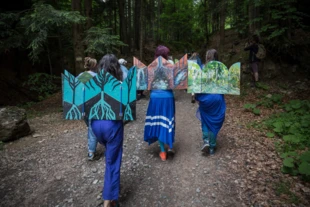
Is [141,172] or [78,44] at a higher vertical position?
[78,44]

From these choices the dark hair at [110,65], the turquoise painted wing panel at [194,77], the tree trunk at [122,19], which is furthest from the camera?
the tree trunk at [122,19]

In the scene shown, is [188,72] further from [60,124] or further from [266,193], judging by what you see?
[60,124]

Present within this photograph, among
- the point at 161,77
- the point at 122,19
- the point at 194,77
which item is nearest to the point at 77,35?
the point at 161,77

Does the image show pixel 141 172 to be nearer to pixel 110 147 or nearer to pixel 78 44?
pixel 110 147

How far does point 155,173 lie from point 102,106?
1947 millimetres

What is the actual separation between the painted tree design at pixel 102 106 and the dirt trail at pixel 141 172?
4.90 feet

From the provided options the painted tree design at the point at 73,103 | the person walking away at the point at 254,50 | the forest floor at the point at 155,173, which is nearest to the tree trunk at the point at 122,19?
the person walking away at the point at 254,50

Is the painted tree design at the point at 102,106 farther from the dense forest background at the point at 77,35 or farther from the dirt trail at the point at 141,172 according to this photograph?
the dense forest background at the point at 77,35

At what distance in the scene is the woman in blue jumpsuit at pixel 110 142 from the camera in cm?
290

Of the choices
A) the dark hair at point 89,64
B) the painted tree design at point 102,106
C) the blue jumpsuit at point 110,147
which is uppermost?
the dark hair at point 89,64

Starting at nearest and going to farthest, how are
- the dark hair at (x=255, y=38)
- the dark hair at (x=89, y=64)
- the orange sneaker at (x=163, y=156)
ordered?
the orange sneaker at (x=163, y=156) < the dark hair at (x=89, y=64) < the dark hair at (x=255, y=38)

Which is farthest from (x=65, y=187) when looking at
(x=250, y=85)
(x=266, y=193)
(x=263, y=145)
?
(x=250, y=85)

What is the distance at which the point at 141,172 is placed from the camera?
4.14 metres

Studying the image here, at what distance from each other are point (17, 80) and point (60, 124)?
24.5ft
